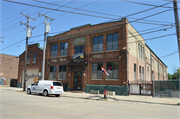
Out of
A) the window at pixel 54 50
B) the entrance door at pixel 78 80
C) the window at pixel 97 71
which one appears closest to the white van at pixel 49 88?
the window at pixel 97 71

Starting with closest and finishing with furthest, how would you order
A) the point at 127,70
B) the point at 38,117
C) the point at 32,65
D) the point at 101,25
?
1. the point at 38,117
2. the point at 127,70
3. the point at 101,25
4. the point at 32,65

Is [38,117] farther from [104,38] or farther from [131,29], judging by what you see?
[131,29]

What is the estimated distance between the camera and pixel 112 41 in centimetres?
2141

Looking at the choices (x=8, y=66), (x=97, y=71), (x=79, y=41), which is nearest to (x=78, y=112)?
(x=97, y=71)

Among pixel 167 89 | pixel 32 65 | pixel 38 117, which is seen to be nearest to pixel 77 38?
pixel 32 65

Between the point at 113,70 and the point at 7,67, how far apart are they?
39.9m

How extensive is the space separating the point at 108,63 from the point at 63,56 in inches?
334

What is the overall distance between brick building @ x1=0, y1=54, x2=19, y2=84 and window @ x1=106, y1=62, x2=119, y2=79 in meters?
38.4

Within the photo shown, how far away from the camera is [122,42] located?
66.8 feet

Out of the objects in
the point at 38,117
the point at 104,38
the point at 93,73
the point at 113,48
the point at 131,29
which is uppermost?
the point at 131,29

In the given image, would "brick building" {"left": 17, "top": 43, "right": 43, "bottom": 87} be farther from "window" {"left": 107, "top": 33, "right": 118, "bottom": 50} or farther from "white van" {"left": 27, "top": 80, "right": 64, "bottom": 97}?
"window" {"left": 107, "top": 33, "right": 118, "bottom": 50}

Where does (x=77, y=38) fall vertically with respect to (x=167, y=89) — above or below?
above

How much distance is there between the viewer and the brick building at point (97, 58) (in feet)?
66.4

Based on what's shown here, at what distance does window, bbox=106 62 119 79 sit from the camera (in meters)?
20.4
